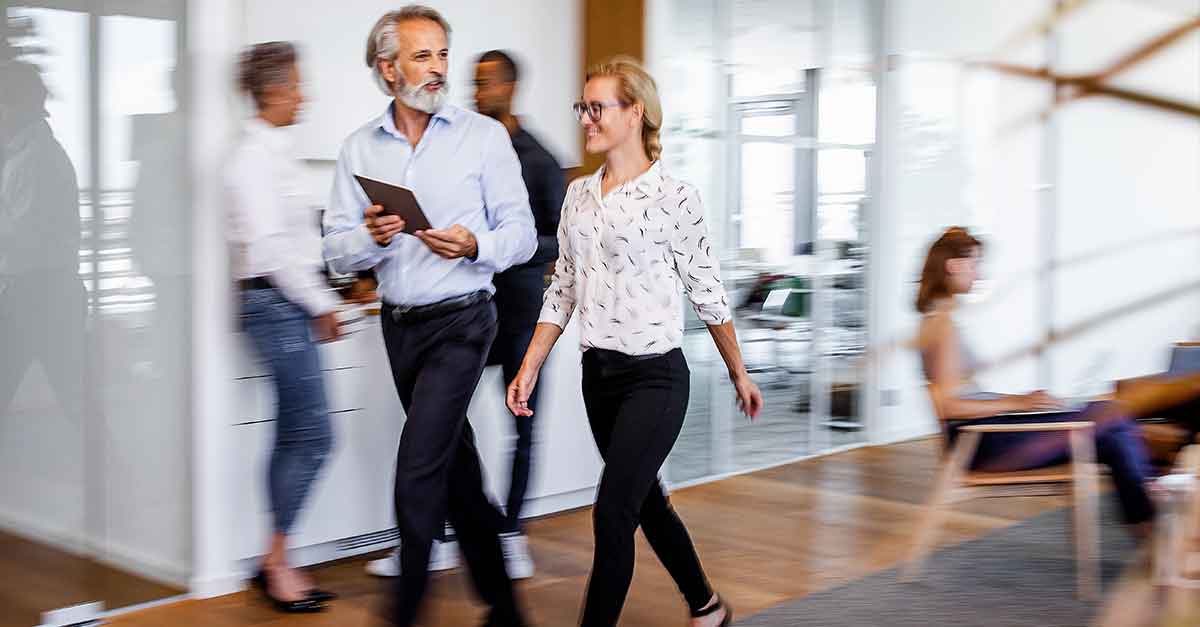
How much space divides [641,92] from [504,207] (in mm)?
443

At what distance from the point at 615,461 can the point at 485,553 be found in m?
0.49

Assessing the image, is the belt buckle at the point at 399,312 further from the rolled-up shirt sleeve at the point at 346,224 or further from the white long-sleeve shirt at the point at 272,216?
the white long-sleeve shirt at the point at 272,216

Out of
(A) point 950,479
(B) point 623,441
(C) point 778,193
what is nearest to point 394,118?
(B) point 623,441

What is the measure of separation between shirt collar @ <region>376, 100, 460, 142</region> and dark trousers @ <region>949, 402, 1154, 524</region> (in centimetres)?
201

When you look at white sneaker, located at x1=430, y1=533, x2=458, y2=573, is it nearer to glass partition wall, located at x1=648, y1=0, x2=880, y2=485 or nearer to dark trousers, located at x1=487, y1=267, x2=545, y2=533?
dark trousers, located at x1=487, y1=267, x2=545, y2=533

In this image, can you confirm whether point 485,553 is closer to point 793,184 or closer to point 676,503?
point 676,503

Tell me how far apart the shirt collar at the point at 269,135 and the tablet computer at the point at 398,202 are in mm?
792

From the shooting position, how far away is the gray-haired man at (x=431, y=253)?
3.08 m

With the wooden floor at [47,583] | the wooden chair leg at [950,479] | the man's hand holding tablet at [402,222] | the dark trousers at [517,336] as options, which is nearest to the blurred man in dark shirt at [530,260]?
the dark trousers at [517,336]

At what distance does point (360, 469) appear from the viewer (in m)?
4.50

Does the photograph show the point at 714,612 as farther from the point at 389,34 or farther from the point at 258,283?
the point at 389,34

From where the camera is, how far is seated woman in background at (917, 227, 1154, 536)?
4191 millimetres

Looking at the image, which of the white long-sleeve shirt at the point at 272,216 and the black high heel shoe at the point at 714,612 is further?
the white long-sleeve shirt at the point at 272,216

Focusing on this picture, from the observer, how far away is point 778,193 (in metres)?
6.62
